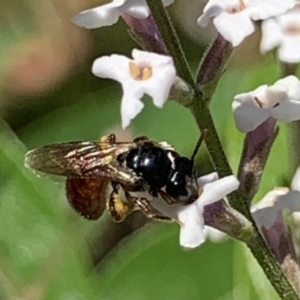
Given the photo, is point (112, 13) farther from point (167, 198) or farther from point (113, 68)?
point (167, 198)

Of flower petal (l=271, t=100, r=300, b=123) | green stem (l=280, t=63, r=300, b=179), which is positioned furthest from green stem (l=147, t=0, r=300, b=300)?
green stem (l=280, t=63, r=300, b=179)

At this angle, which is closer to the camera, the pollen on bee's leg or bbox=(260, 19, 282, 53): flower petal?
the pollen on bee's leg

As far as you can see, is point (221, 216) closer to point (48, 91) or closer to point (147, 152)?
point (147, 152)

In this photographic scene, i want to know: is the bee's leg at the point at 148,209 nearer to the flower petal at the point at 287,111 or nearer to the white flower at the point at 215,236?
the flower petal at the point at 287,111

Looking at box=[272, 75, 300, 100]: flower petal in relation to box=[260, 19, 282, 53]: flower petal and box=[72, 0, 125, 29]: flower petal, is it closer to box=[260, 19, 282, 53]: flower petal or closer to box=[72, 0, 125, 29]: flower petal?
box=[72, 0, 125, 29]: flower petal

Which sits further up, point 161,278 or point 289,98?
point 289,98

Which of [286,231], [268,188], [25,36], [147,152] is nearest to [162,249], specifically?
[268,188]
